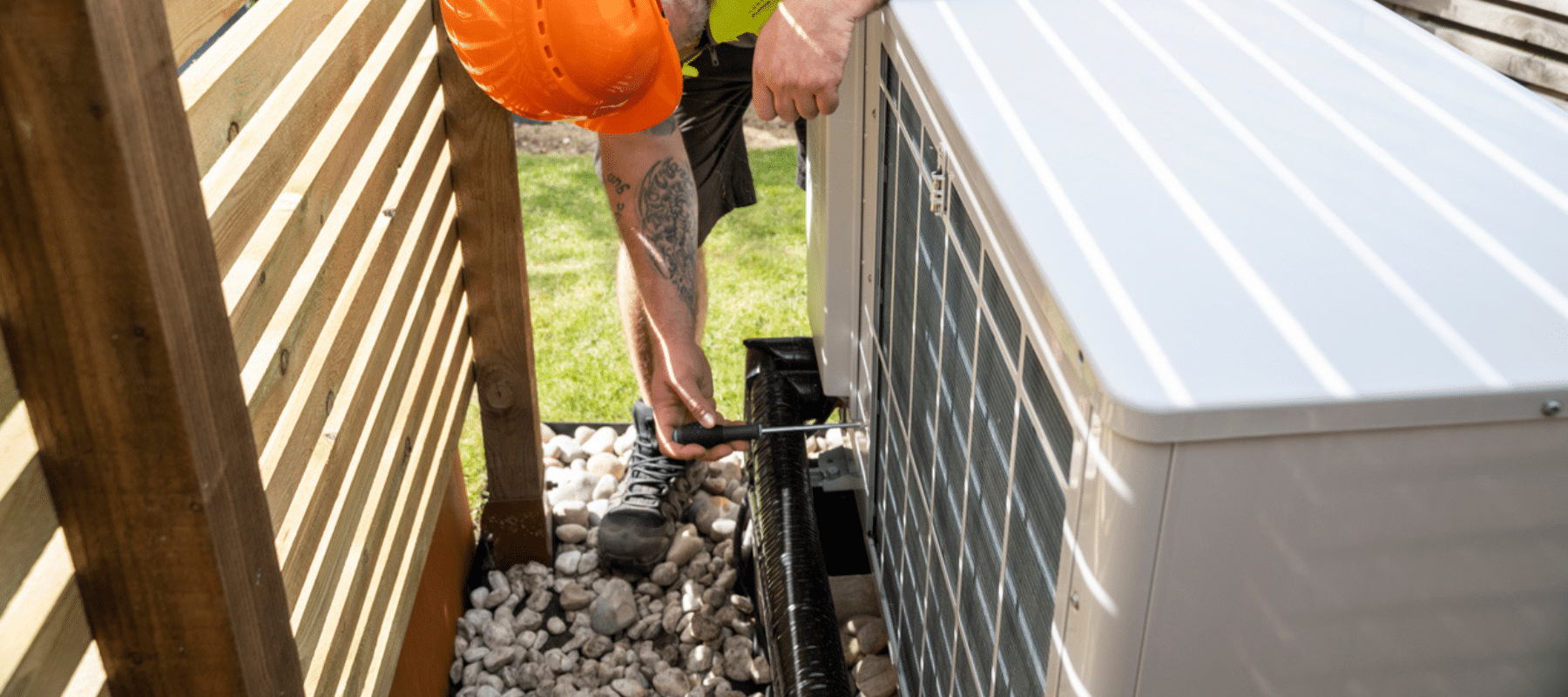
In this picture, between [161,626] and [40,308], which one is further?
[161,626]

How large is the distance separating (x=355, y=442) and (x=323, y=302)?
261 mm

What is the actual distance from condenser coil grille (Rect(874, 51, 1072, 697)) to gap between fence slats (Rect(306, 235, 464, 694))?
0.89m

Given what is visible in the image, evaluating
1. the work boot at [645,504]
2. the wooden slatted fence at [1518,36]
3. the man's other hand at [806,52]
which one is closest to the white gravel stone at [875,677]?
the work boot at [645,504]

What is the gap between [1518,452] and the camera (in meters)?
0.90

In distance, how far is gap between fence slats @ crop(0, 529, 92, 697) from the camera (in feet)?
2.98

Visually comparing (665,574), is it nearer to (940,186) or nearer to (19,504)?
(940,186)

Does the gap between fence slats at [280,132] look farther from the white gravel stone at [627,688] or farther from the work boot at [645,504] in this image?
the white gravel stone at [627,688]

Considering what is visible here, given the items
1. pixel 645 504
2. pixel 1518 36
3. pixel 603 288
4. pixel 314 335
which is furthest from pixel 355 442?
pixel 1518 36

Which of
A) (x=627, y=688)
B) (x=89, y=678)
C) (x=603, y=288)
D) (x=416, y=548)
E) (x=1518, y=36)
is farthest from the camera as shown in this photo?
(x=603, y=288)

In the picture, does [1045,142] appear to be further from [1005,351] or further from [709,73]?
[709,73]

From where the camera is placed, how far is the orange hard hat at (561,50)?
177 cm

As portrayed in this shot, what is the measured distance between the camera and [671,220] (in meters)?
2.76

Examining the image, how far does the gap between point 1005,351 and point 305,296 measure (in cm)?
99

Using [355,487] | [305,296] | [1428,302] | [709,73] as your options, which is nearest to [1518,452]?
[1428,302]
